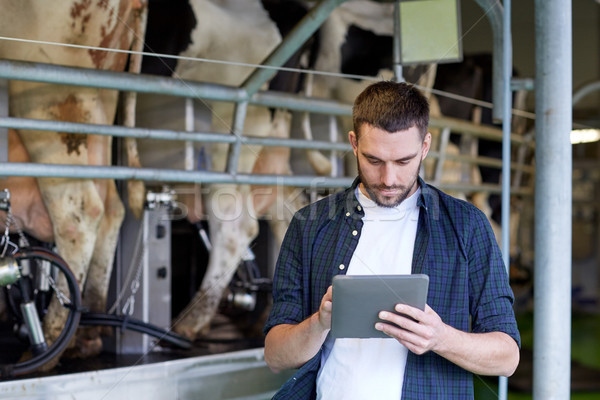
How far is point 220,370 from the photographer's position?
2.92 m

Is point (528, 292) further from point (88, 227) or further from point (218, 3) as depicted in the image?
point (88, 227)

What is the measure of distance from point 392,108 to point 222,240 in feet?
8.67

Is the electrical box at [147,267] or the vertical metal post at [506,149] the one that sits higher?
the vertical metal post at [506,149]

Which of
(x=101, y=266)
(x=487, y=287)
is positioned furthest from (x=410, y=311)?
(x=101, y=266)

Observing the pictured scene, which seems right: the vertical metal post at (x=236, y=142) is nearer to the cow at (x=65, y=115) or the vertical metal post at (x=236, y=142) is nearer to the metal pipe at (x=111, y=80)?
the metal pipe at (x=111, y=80)

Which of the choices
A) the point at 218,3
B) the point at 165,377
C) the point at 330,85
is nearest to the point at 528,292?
the point at 330,85

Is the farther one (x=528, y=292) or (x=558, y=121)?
(x=528, y=292)

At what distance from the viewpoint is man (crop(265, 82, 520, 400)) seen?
4.49ft

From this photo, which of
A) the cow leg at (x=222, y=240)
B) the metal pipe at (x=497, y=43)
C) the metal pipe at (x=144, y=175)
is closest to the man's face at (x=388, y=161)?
the metal pipe at (x=497, y=43)

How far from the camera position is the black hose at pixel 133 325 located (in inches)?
113

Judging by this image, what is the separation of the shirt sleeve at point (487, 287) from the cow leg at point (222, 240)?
8.07 feet

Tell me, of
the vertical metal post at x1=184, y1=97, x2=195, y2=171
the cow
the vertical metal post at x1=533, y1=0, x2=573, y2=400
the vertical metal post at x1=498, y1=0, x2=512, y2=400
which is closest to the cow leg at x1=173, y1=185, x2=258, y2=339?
the vertical metal post at x1=184, y1=97, x2=195, y2=171

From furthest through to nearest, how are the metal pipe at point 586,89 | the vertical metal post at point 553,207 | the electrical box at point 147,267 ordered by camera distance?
the metal pipe at point 586,89
the electrical box at point 147,267
the vertical metal post at point 553,207

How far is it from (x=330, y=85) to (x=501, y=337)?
11.2 ft
